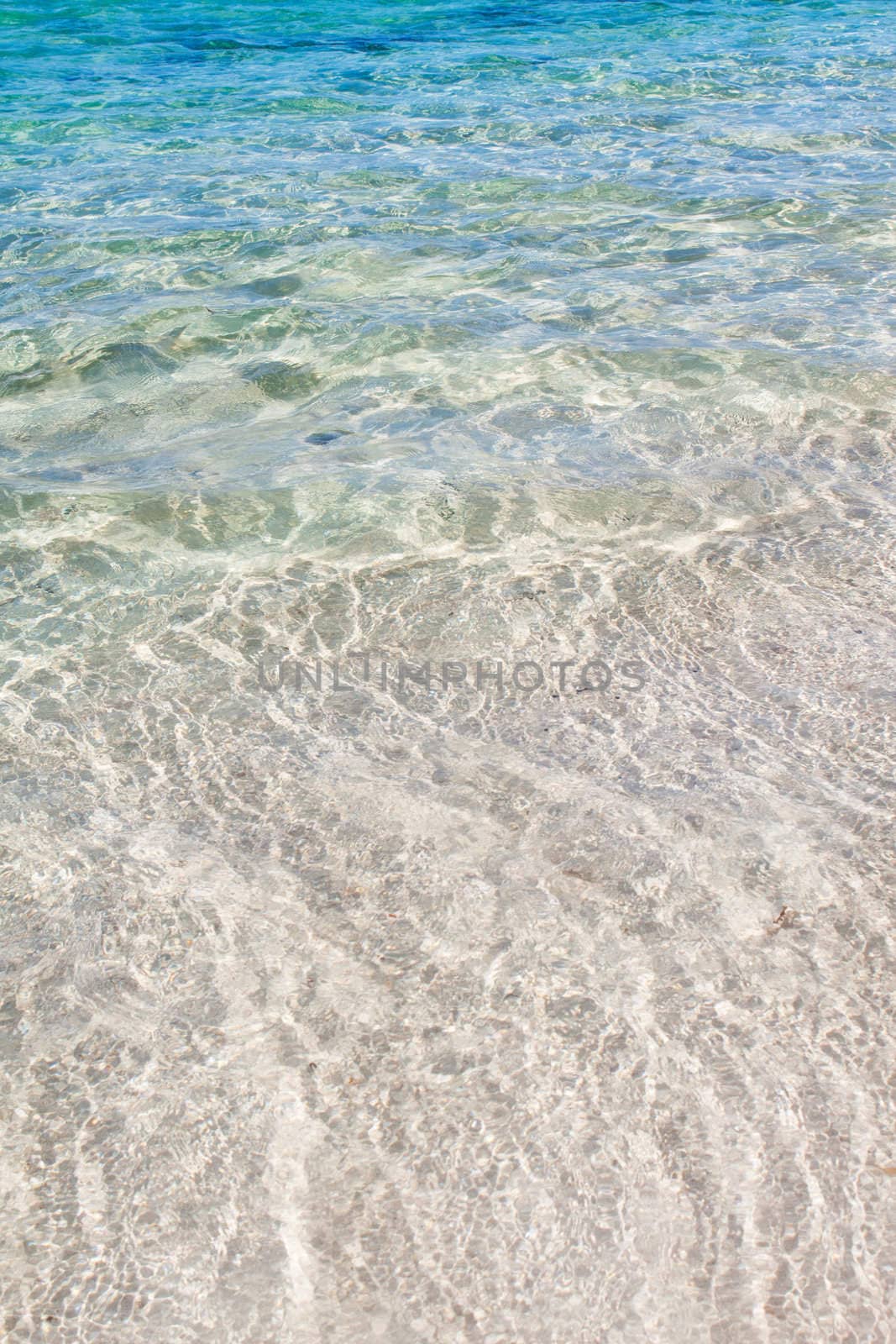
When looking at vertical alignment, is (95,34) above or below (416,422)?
above

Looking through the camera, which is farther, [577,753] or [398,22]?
[398,22]

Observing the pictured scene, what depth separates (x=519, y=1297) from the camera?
194 cm

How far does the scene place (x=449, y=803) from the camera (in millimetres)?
3125

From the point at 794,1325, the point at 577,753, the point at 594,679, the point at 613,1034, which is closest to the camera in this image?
the point at 794,1325

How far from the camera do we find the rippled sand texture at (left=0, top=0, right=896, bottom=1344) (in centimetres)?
204

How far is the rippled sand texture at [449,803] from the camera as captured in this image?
6.68 ft

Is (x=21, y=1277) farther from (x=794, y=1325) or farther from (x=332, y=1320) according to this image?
(x=794, y=1325)

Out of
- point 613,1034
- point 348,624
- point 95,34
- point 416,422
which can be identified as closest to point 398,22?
point 95,34

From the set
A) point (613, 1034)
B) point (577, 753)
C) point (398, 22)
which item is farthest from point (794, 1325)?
point (398, 22)

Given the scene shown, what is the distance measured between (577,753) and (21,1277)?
197 centimetres

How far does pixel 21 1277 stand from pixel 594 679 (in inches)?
92.9

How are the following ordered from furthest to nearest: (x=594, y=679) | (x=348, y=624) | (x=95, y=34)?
(x=95, y=34)
(x=348, y=624)
(x=594, y=679)

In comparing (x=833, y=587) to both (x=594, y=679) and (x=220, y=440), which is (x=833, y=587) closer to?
(x=594, y=679)

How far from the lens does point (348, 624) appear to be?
4.05m
